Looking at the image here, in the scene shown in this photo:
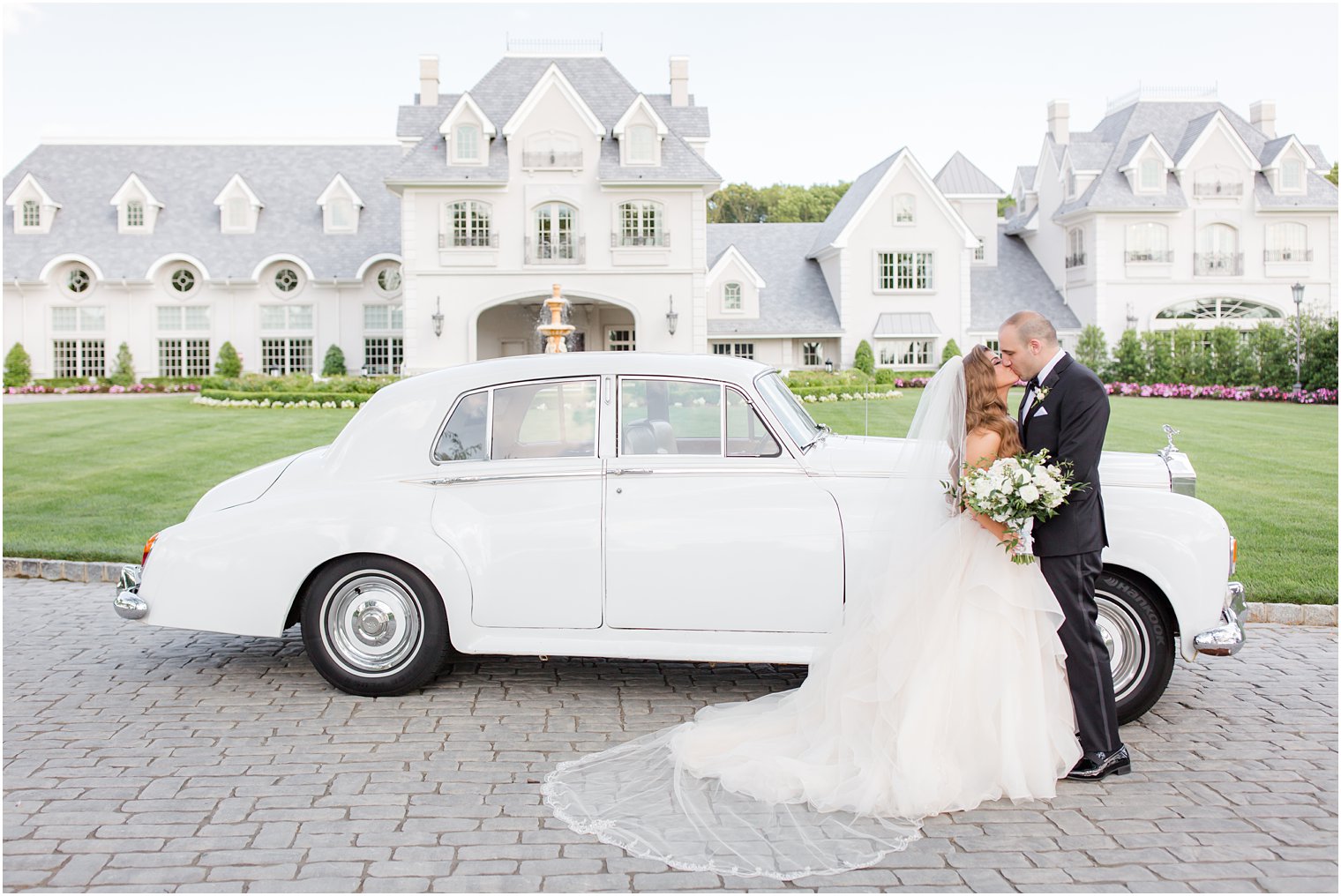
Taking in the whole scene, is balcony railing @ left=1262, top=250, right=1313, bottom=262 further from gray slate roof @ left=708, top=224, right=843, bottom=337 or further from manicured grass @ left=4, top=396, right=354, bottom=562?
manicured grass @ left=4, top=396, right=354, bottom=562

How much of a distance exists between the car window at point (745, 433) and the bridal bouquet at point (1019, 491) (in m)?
1.31

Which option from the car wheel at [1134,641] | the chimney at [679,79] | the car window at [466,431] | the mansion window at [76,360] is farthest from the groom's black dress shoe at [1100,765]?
the mansion window at [76,360]

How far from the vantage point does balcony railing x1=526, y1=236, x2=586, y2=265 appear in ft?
116

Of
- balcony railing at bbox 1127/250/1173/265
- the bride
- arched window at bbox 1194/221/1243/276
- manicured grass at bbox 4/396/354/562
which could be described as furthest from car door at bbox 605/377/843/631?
arched window at bbox 1194/221/1243/276

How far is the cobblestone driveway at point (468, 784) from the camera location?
3898 mm

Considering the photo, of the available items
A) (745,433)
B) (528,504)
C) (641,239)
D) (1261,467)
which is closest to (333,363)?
(641,239)

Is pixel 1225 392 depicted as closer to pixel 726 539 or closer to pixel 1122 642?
pixel 1122 642

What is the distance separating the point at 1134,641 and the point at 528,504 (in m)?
3.25

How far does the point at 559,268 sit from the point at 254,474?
29447 millimetres

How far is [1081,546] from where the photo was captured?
15.9ft

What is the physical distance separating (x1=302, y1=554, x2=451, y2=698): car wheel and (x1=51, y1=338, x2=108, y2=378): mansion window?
132 ft

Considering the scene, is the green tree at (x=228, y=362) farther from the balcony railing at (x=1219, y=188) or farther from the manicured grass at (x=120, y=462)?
the balcony railing at (x=1219, y=188)

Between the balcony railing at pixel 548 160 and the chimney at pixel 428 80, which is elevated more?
the chimney at pixel 428 80

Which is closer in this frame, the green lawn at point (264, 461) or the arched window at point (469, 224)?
the green lawn at point (264, 461)
